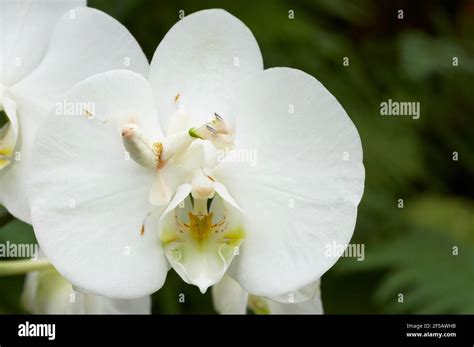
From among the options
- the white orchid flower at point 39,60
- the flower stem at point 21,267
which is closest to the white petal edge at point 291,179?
the white orchid flower at point 39,60

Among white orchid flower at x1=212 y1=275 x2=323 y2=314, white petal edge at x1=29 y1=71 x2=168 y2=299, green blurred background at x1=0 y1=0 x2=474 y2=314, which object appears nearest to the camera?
white petal edge at x1=29 y1=71 x2=168 y2=299

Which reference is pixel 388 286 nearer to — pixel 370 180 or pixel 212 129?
pixel 370 180

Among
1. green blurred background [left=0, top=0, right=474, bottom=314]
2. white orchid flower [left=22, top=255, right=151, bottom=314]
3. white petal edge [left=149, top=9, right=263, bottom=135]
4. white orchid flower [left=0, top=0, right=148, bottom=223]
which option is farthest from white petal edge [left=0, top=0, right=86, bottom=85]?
green blurred background [left=0, top=0, right=474, bottom=314]

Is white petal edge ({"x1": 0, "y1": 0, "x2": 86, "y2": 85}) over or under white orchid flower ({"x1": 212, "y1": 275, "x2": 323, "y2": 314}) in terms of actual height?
over

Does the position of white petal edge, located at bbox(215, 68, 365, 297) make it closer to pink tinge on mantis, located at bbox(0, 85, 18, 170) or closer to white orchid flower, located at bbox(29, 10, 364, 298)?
white orchid flower, located at bbox(29, 10, 364, 298)

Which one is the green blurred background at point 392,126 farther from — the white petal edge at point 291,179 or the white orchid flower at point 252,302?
the white petal edge at point 291,179

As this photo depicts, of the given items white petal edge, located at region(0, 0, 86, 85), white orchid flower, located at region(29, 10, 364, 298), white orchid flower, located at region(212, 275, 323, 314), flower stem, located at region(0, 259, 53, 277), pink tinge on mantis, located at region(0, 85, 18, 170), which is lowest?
white orchid flower, located at region(212, 275, 323, 314)

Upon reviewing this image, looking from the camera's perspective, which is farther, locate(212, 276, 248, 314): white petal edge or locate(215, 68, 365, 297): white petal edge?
locate(212, 276, 248, 314): white petal edge
